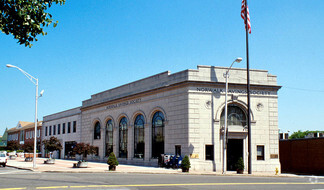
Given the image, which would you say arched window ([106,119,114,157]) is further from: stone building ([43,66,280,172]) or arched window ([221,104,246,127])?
arched window ([221,104,246,127])

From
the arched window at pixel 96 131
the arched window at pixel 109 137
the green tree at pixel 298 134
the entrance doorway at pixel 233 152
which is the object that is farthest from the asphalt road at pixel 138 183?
the green tree at pixel 298 134

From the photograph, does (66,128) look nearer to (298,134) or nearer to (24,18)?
(24,18)

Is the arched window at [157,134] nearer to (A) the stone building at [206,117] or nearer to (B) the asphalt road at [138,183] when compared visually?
(A) the stone building at [206,117]

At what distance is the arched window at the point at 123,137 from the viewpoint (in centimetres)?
4200

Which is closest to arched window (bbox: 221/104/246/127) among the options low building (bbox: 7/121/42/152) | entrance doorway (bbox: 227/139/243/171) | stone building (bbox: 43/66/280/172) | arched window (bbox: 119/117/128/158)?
stone building (bbox: 43/66/280/172)

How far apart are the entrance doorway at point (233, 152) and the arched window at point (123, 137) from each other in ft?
42.8

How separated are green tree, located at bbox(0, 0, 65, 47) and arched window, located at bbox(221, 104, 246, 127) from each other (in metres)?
25.3

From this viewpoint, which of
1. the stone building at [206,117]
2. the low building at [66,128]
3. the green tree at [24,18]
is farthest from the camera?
the low building at [66,128]

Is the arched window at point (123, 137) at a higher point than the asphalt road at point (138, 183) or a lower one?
higher

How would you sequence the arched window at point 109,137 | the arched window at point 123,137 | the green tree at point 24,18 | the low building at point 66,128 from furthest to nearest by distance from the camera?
the low building at point 66,128 < the arched window at point 109,137 < the arched window at point 123,137 < the green tree at point 24,18

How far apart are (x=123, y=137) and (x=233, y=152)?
14.0m

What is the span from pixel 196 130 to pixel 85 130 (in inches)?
913

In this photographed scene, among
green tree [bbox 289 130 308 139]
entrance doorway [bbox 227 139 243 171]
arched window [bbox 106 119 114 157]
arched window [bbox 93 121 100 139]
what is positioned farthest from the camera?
green tree [bbox 289 130 308 139]

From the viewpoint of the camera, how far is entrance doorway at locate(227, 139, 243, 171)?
111 feet
